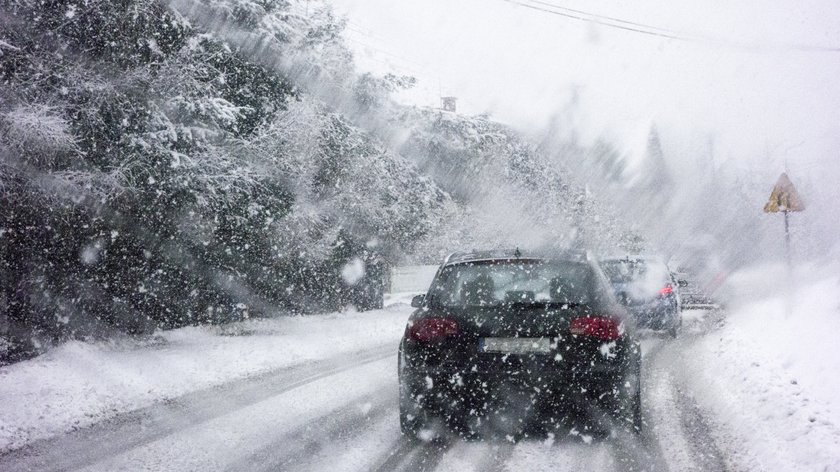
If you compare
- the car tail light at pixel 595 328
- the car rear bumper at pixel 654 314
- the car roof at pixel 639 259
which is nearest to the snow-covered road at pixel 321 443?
the car tail light at pixel 595 328

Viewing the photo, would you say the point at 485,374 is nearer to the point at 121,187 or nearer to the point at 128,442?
the point at 128,442

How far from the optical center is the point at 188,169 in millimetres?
11367

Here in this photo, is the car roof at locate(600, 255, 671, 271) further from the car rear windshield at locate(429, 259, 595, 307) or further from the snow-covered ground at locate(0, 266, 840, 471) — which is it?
the car rear windshield at locate(429, 259, 595, 307)

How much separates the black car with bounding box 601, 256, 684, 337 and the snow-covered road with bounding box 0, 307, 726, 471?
4800 millimetres

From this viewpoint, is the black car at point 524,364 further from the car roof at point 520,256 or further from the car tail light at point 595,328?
the car roof at point 520,256

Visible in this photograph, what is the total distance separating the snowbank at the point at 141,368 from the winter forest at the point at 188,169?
71cm

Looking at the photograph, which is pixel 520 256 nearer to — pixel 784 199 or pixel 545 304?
pixel 545 304

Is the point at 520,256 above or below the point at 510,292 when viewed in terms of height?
above

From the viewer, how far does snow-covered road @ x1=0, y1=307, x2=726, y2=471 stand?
493 cm

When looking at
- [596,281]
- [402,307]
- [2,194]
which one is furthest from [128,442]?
[402,307]

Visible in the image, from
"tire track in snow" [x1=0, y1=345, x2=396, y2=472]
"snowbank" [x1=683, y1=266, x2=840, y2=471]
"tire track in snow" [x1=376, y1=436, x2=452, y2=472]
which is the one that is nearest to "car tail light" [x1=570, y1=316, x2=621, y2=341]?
"snowbank" [x1=683, y1=266, x2=840, y2=471]

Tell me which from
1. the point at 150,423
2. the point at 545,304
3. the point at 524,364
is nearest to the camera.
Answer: the point at 524,364

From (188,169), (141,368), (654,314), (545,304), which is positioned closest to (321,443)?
(545,304)

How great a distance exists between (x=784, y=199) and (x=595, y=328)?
9.14 metres
